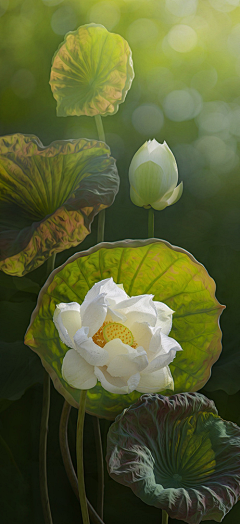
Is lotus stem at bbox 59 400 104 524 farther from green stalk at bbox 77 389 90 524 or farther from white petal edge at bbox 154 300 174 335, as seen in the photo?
white petal edge at bbox 154 300 174 335

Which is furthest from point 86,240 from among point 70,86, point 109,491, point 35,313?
point 109,491

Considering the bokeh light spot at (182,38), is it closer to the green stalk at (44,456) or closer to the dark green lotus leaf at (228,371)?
the dark green lotus leaf at (228,371)

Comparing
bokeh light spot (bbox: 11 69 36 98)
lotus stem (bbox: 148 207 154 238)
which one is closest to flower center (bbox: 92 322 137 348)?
lotus stem (bbox: 148 207 154 238)

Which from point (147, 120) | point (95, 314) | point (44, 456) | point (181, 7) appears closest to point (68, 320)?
point (95, 314)

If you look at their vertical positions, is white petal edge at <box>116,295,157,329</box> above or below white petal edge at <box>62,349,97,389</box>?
above

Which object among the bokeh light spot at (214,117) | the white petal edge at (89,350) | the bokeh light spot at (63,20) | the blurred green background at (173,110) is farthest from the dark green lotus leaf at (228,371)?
the bokeh light spot at (63,20)

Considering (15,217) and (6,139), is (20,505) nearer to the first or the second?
(15,217)
